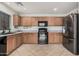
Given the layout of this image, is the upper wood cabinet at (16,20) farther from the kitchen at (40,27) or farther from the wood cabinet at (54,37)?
the wood cabinet at (54,37)

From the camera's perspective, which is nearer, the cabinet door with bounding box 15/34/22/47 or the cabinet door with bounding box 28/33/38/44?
the cabinet door with bounding box 15/34/22/47

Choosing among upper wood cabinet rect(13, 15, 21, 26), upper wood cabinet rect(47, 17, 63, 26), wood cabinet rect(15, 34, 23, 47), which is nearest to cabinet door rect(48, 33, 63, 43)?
upper wood cabinet rect(47, 17, 63, 26)

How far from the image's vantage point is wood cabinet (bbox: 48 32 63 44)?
622 centimetres

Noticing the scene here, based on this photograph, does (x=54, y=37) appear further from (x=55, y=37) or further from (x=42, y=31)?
(x=42, y=31)

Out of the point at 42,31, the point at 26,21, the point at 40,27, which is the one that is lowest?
the point at 42,31

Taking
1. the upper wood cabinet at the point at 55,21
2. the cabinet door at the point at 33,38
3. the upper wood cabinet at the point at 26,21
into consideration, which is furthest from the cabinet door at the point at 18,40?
the upper wood cabinet at the point at 55,21

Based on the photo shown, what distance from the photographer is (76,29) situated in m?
4.57

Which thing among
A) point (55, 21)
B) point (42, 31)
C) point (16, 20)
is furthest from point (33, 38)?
point (55, 21)

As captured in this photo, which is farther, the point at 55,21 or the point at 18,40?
the point at 55,21

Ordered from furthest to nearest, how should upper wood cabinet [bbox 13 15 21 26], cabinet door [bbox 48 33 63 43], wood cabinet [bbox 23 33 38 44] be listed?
cabinet door [bbox 48 33 63 43] → wood cabinet [bbox 23 33 38 44] → upper wood cabinet [bbox 13 15 21 26]

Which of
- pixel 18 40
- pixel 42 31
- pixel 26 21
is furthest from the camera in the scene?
pixel 42 31

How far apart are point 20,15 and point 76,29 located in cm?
261

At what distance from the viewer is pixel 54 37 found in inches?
255

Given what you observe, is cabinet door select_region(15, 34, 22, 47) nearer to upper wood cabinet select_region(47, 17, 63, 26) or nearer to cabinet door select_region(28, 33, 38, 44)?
cabinet door select_region(28, 33, 38, 44)
